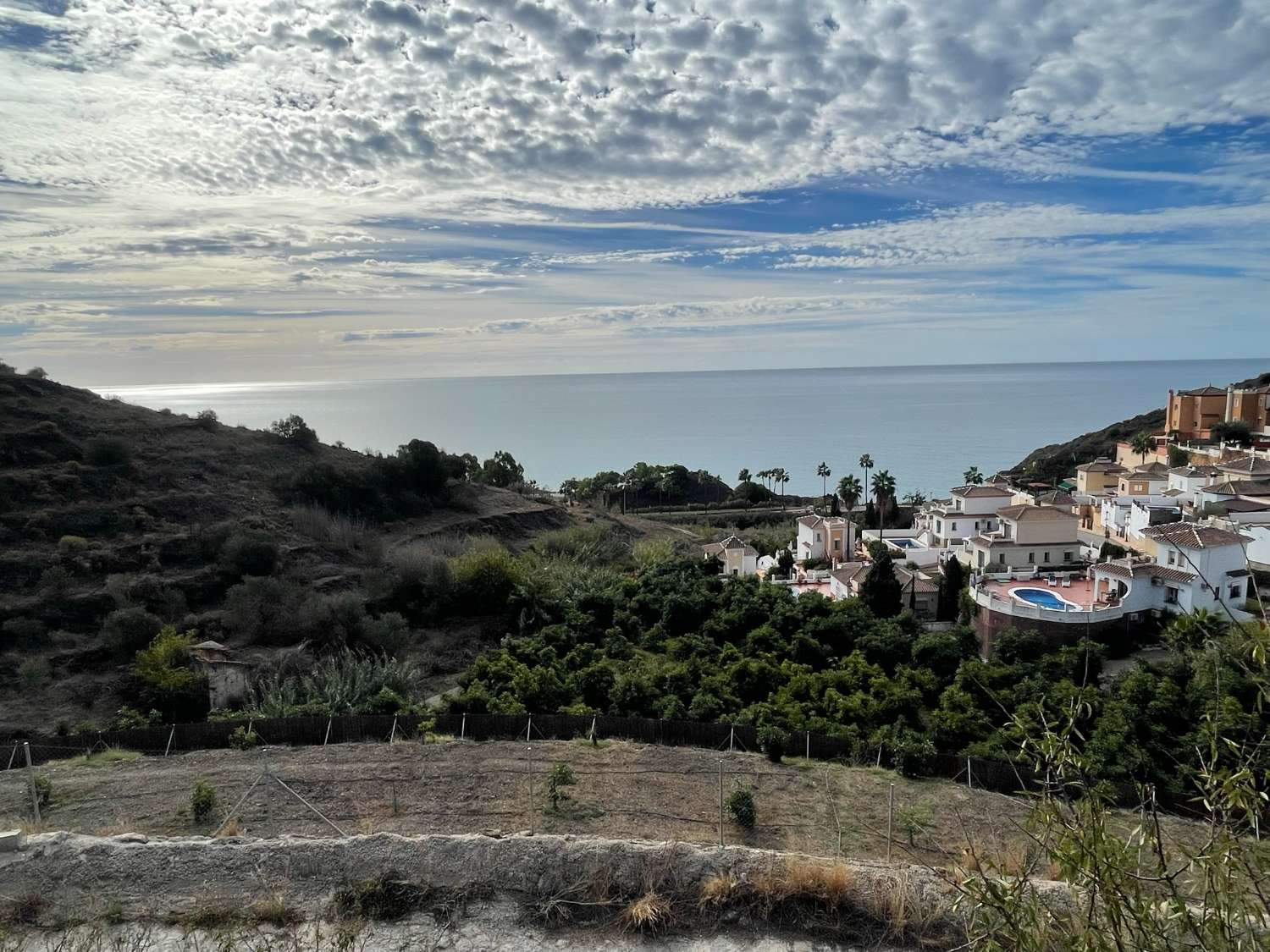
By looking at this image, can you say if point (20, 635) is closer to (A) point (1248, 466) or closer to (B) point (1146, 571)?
(B) point (1146, 571)

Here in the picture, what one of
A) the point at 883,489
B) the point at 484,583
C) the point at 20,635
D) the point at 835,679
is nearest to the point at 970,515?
the point at 883,489

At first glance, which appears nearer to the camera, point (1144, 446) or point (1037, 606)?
point (1037, 606)

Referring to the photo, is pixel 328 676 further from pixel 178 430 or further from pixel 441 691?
pixel 178 430

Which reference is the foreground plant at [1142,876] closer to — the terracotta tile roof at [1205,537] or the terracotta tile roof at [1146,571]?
the terracotta tile roof at [1205,537]

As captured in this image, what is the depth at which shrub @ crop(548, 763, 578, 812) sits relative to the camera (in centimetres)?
1002

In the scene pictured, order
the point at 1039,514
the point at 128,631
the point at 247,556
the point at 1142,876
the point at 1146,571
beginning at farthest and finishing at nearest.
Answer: the point at 1039,514 → the point at 247,556 → the point at 1146,571 → the point at 128,631 → the point at 1142,876

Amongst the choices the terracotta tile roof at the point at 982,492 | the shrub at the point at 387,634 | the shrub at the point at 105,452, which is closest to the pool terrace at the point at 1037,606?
the terracotta tile roof at the point at 982,492

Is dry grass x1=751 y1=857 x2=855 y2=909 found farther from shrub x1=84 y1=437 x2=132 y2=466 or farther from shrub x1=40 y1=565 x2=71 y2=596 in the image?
shrub x1=84 y1=437 x2=132 y2=466

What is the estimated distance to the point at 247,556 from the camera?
2472 centimetres

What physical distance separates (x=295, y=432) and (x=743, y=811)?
36.0 metres

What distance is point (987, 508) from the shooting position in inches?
1226

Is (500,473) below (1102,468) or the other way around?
below

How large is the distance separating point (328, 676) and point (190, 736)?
4052 mm

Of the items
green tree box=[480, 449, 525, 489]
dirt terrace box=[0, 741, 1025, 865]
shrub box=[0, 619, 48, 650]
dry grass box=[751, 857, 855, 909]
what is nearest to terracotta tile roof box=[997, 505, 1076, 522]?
dirt terrace box=[0, 741, 1025, 865]
